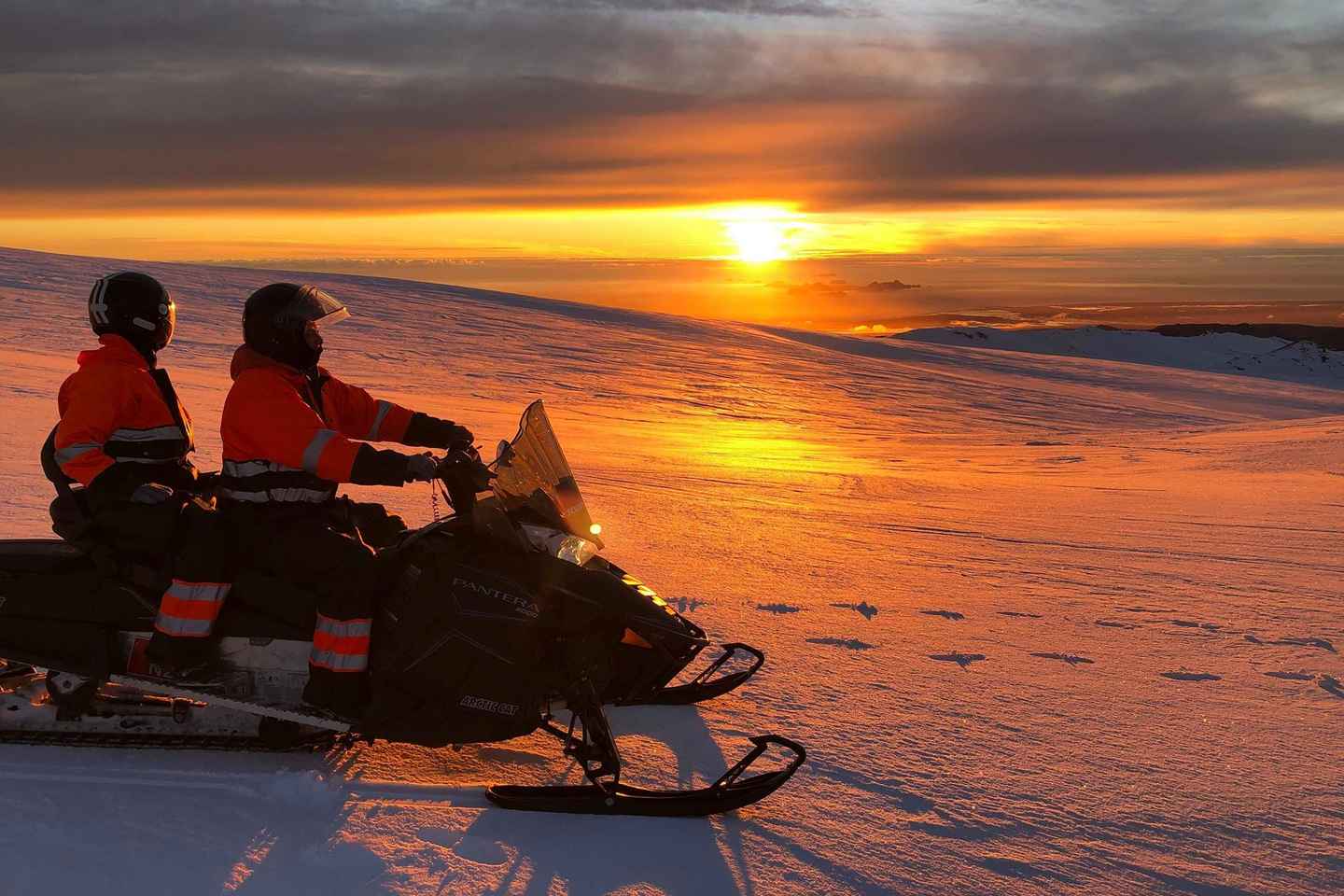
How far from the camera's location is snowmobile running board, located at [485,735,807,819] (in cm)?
348

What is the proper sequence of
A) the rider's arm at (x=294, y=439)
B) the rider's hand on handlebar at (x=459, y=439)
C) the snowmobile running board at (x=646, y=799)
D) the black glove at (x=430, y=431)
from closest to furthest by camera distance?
1. the rider's arm at (x=294, y=439)
2. the snowmobile running board at (x=646, y=799)
3. the rider's hand on handlebar at (x=459, y=439)
4. the black glove at (x=430, y=431)

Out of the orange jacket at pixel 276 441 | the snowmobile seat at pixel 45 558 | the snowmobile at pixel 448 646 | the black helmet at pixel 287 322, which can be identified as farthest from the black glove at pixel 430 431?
the snowmobile seat at pixel 45 558

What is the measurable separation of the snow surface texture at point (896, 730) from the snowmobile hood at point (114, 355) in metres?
1.41

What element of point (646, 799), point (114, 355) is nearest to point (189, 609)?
point (114, 355)

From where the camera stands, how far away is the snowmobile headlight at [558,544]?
11.8 feet

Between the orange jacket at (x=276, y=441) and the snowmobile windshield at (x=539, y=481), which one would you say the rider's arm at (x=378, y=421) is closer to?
the orange jacket at (x=276, y=441)

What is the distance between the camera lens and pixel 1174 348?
10438 centimetres

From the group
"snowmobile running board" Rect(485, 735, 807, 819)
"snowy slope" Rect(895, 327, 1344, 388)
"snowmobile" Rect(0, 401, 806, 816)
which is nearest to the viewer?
"snowmobile running board" Rect(485, 735, 807, 819)

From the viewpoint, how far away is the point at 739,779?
12.5ft

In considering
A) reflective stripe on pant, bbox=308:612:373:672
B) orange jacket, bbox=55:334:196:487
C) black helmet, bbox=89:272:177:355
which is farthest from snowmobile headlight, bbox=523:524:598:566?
black helmet, bbox=89:272:177:355

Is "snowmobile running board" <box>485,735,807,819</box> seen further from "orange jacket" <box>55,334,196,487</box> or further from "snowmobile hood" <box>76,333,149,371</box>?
"snowmobile hood" <box>76,333,149,371</box>

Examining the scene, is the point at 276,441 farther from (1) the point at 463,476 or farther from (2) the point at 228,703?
(2) the point at 228,703

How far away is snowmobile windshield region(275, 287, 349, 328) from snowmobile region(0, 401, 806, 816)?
0.68 m

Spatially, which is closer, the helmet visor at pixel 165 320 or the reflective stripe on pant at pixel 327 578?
the reflective stripe on pant at pixel 327 578
